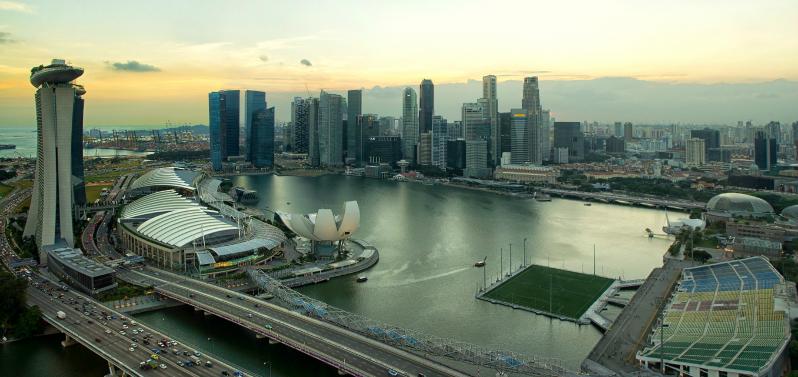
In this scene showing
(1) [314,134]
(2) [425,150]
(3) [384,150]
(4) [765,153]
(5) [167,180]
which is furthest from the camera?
(1) [314,134]

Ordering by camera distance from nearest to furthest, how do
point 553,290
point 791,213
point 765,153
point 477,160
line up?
point 553,290
point 791,213
point 765,153
point 477,160

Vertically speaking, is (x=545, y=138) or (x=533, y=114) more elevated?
(x=533, y=114)

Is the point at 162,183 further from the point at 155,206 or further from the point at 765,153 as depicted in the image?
the point at 765,153

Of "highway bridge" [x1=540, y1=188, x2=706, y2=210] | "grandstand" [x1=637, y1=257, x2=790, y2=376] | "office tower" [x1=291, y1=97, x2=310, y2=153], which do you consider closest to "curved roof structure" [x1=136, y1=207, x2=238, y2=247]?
"grandstand" [x1=637, y1=257, x2=790, y2=376]

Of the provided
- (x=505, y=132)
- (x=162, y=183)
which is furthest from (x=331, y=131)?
(x=162, y=183)

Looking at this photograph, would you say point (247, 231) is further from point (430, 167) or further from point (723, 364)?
point (430, 167)

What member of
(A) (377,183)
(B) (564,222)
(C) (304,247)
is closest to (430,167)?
(A) (377,183)

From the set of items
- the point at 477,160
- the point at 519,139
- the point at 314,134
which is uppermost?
the point at 314,134

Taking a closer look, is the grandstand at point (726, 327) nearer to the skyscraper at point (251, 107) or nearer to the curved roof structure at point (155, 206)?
the curved roof structure at point (155, 206)
